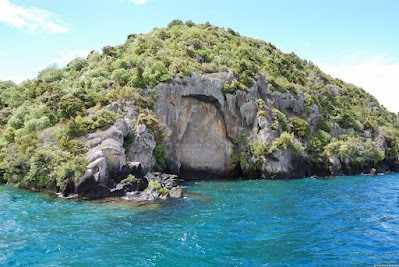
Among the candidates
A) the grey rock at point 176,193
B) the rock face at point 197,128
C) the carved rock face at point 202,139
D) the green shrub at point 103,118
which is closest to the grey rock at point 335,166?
the rock face at point 197,128

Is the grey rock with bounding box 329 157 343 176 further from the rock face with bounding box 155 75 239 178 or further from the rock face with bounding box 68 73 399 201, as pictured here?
the rock face with bounding box 155 75 239 178

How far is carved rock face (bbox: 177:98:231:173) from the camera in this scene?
5631 centimetres

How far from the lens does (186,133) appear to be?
2229 inches

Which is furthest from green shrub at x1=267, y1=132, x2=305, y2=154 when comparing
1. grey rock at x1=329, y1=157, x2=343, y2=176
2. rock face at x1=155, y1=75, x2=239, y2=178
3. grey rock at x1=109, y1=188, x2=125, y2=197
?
grey rock at x1=109, y1=188, x2=125, y2=197

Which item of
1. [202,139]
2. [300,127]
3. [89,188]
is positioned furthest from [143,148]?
[300,127]

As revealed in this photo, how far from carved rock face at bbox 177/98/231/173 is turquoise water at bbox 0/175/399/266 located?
63.0ft

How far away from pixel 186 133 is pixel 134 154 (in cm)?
1433

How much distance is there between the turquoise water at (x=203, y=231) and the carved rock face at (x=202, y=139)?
19214mm

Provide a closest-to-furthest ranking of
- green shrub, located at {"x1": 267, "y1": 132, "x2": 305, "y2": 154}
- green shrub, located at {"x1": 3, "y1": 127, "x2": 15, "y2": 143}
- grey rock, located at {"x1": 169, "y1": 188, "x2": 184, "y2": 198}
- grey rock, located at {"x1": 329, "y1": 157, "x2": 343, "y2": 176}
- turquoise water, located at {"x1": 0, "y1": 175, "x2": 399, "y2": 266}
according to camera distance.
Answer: turquoise water, located at {"x1": 0, "y1": 175, "x2": 399, "y2": 266}
grey rock, located at {"x1": 169, "y1": 188, "x2": 184, "y2": 198}
green shrub, located at {"x1": 3, "y1": 127, "x2": 15, "y2": 143}
green shrub, located at {"x1": 267, "y1": 132, "x2": 305, "y2": 154}
grey rock, located at {"x1": 329, "y1": 157, "x2": 343, "y2": 176}

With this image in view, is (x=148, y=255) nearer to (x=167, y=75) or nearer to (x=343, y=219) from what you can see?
(x=343, y=219)

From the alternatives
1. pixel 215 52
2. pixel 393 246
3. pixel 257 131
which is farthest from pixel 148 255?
pixel 215 52

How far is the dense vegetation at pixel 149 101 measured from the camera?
133 ft

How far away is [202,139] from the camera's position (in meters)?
57.4

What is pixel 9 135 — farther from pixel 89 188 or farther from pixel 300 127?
pixel 300 127
